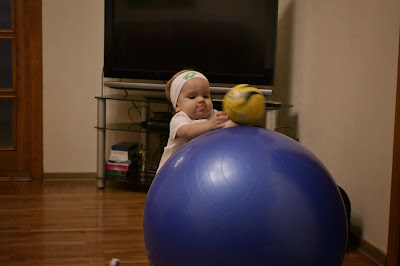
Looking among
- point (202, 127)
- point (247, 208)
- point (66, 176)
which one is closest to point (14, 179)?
point (66, 176)

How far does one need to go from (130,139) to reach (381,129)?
2.36 metres

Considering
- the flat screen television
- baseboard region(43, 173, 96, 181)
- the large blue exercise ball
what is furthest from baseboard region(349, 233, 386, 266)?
baseboard region(43, 173, 96, 181)

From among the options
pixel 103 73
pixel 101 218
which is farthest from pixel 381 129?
pixel 103 73

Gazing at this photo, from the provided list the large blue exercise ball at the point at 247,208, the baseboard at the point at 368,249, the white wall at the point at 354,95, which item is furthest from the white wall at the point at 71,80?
the large blue exercise ball at the point at 247,208

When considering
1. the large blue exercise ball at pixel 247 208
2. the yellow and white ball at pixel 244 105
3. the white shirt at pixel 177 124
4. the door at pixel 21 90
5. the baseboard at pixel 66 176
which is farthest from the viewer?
the baseboard at pixel 66 176

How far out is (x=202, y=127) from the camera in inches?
83.1

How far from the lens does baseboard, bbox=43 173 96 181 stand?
422 cm

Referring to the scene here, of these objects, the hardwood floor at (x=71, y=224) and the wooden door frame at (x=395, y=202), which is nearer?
the wooden door frame at (x=395, y=202)

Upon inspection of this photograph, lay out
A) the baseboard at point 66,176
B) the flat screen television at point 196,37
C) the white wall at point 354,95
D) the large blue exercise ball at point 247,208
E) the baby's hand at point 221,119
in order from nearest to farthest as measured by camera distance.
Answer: the large blue exercise ball at point 247,208 < the baby's hand at point 221,119 < the white wall at point 354,95 < the flat screen television at point 196,37 < the baseboard at point 66,176

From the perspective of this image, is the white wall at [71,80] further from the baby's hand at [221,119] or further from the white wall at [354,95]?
the baby's hand at [221,119]

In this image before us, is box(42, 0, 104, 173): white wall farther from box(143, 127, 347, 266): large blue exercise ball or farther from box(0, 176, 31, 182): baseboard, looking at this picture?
box(143, 127, 347, 266): large blue exercise ball

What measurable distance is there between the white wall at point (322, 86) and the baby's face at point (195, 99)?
830 millimetres

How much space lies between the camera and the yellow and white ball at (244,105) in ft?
5.89

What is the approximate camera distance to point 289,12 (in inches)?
156
